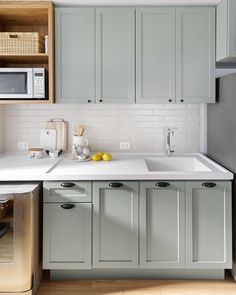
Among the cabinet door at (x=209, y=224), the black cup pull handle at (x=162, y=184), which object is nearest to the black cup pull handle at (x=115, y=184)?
the black cup pull handle at (x=162, y=184)

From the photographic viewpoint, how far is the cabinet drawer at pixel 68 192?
8.68 ft

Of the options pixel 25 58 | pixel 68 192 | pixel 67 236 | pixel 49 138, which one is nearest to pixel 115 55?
pixel 25 58

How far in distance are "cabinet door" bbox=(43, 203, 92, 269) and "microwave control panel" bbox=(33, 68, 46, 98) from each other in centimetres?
97

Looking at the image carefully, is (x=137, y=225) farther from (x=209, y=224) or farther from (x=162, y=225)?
(x=209, y=224)

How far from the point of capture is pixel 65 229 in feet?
8.79

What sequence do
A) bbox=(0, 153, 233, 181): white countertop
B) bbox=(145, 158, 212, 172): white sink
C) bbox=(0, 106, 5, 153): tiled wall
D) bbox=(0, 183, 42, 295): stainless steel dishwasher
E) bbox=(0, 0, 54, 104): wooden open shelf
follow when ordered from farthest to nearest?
1. bbox=(0, 106, 5, 153): tiled wall
2. bbox=(145, 158, 212, 172): white sink
3. bbox=(0, 0, 54, 104): wooden open shelf
4. bbox=(0, 153, 233, 181): white countertop
5. bbox=(0, 183, 42, 295): stainless steel dishwasher

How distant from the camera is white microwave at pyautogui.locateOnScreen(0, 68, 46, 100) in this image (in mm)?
3029

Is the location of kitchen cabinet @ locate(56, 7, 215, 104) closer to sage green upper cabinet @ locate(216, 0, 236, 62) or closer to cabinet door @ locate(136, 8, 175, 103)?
cabinet door @ locate(136, 8, 175, 103)

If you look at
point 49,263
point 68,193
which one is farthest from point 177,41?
point 49,263

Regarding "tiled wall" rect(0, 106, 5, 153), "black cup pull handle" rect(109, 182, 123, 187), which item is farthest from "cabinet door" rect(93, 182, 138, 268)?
"tiled wall" rect(0, 106, 5, 153)

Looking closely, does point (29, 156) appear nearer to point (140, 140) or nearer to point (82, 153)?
point (82, 153)

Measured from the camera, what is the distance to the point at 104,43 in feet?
10.1

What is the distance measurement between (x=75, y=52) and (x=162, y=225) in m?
1.62

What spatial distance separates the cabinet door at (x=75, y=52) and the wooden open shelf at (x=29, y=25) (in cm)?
7
